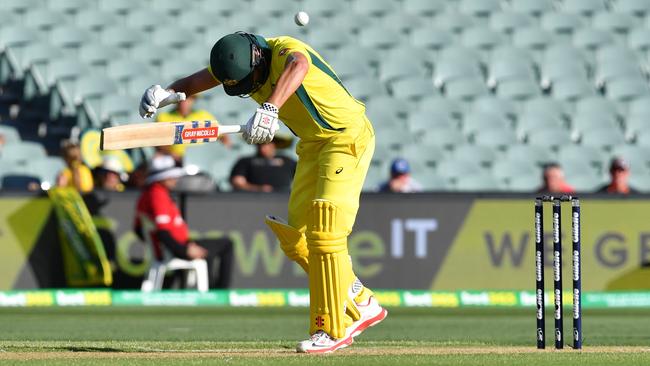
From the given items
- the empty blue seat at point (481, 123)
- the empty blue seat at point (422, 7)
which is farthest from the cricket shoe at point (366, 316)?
the empty blue seat at point (422, 7)

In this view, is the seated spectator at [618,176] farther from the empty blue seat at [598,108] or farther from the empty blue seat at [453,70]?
the empty blue seat at [453,70]

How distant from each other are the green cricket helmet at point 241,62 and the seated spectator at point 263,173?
6396mm

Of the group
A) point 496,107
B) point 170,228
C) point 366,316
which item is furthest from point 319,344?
point 496,107

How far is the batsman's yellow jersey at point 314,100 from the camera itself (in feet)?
21.8

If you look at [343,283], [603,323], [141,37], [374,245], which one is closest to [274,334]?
[343,283]

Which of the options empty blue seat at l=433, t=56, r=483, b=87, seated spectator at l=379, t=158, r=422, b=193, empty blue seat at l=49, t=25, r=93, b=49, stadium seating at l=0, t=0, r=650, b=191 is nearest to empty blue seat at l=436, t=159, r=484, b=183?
stadium seating at l=0, t=0, r=650, b=191

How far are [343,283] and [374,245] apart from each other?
603 cm

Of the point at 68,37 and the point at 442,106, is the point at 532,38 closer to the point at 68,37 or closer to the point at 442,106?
the point at 442,106

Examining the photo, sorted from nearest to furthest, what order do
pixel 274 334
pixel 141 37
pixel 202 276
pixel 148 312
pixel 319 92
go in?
pixel 319 92, pixel 274 334, pixel 148 312, pixel 202 276, pixel 141 37

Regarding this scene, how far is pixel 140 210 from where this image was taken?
12.5 m

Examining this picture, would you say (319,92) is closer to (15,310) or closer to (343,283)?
(343,283)

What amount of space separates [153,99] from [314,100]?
0.86 meters

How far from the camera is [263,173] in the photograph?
43.2ft

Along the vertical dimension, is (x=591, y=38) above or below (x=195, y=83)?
above
